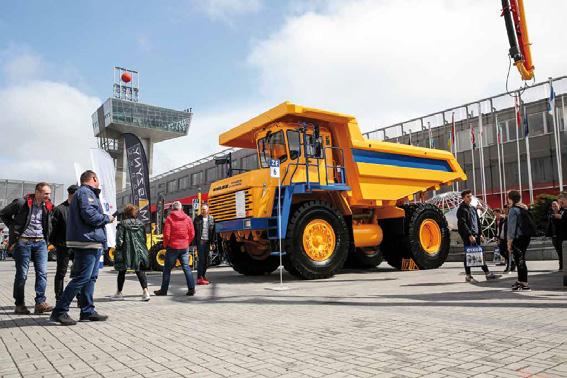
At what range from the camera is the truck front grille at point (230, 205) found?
10.4 meters

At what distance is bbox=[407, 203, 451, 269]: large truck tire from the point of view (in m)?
12.5

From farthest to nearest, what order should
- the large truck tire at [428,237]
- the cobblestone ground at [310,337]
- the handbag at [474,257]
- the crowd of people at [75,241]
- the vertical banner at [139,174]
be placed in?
1. the vertical banner at [139,174]
2. the large truck tire at [428,237]
3. the handbag at [474,257]
4. the crowd of people at [75,241]
5. the cobblestone ground at [310,337]

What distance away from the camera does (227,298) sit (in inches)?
319

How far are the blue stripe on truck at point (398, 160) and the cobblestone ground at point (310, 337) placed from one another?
4418 mm

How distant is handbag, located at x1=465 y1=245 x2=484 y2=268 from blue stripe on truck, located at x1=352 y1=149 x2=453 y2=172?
3.48 m

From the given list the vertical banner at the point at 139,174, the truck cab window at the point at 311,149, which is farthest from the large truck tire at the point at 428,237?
the vertical banner at the point at 139,174

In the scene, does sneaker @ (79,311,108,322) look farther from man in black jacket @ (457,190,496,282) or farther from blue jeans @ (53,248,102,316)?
man in black jacket @ (457,190,496,282)

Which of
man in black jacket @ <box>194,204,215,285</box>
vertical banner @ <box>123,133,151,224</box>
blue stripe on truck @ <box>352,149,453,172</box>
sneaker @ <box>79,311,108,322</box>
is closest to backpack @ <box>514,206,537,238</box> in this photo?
blue stripe on truck @ <box>352,149,453,172</box>

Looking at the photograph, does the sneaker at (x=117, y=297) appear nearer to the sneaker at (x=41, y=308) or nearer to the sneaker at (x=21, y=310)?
the sneaker at (x=41, y=308)

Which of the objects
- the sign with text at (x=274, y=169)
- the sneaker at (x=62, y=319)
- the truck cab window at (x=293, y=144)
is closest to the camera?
the sneaker at (x=62, y=319)

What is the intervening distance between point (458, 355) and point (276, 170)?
637 centimetres

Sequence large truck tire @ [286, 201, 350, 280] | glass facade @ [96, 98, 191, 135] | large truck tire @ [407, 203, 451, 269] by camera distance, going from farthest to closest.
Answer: glass facade @ [96, 98, 191, 135]
large truck tire @ [407, 203, 451, 269]
large truck tire @ [286, 201, 350, 280]

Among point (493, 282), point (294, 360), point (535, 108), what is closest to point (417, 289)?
point (493, 282)

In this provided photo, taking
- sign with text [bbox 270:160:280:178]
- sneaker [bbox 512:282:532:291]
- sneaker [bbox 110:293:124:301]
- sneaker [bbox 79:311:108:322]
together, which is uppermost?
sign with text [bbox 270:160:280:178]
